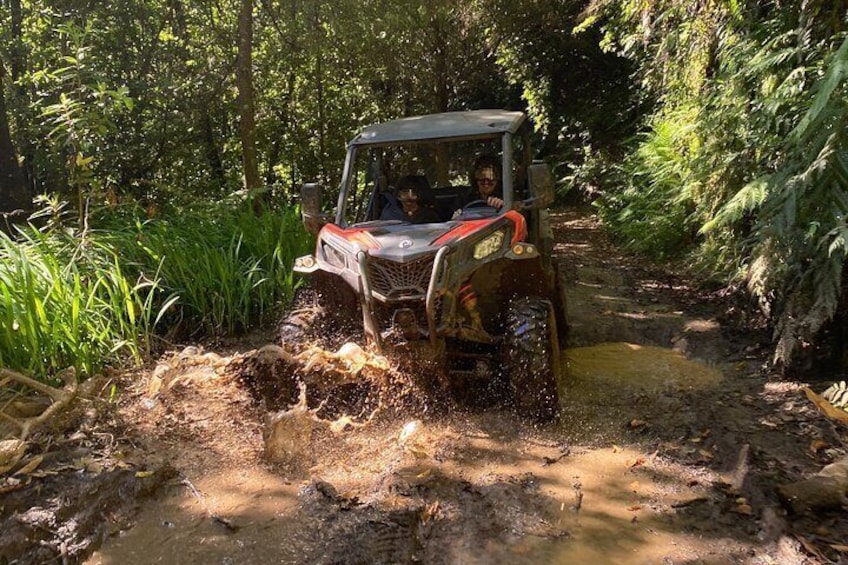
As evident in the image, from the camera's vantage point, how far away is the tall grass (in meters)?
3.96

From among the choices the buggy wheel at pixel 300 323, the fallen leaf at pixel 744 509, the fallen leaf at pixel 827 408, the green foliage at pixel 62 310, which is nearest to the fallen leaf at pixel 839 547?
the fallen leaf at pixel 744 509

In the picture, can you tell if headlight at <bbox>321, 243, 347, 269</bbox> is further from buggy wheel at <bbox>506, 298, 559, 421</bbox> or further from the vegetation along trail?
buggy wheel at <bbox>506, 298, 559, 421</bbox>

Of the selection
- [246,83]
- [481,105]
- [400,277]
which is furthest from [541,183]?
[481,105]

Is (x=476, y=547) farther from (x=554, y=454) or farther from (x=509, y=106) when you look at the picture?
(x=509, y=106)

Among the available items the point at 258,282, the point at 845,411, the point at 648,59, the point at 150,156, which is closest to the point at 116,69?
the point at 150,156

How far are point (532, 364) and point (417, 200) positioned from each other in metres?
1.87

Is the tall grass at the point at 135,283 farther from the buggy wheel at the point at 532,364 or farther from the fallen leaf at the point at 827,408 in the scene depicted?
the fallen leaf at the point at 827,408

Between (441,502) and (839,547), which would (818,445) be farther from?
(441,502)

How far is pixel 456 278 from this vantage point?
3.65 metres

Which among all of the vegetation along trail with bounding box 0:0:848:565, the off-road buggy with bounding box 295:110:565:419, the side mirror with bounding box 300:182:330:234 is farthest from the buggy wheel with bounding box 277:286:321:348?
the side mirror with bounding box 300:182:330:234

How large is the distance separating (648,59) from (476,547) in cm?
927

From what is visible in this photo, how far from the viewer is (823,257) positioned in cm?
385

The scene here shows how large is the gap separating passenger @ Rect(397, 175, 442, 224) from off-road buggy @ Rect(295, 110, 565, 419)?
0.24 m

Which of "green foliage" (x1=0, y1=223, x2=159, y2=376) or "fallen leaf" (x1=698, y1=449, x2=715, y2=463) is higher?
"green foliage" (x1=0, y1=223, x2=159, y2=376)
